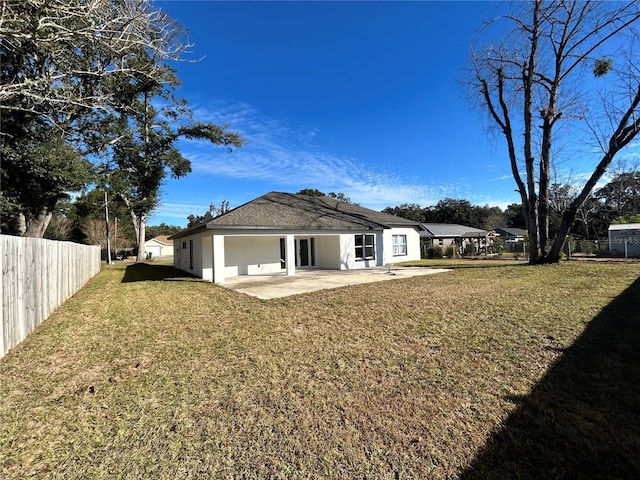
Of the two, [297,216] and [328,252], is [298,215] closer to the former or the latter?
[297,216]

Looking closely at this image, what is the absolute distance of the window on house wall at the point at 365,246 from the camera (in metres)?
17.0

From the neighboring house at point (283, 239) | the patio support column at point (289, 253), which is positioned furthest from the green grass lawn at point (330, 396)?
the patio support column at point (289, 253)

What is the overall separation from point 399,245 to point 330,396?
18877mm

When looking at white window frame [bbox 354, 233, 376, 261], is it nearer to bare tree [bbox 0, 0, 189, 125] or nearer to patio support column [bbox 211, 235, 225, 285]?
patio support column [bbox 211, 235, 225, 285]

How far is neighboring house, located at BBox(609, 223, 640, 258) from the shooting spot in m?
22.4

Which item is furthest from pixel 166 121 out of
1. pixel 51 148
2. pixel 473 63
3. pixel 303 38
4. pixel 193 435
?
pixel 193 435

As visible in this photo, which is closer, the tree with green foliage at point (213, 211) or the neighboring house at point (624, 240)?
the neighboring house at point (624, 240)

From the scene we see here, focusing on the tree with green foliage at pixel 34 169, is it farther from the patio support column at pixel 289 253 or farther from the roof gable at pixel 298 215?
the patio support column at pixel 289 253

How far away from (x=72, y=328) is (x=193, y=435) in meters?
4.78

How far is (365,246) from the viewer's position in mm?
17281

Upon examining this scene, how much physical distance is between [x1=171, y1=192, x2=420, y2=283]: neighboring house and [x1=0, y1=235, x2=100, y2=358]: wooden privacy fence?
4.86 meters

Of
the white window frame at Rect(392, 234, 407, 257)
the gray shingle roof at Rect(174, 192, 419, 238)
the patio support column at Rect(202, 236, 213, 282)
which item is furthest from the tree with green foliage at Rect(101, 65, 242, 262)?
the white window frame at Rect(392, 234, 407, 257)

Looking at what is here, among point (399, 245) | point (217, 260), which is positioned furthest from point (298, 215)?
point (399, 245)

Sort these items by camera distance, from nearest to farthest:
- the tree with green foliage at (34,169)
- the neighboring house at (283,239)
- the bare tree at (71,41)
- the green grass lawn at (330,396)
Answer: the green grass lawn at (330,396), the bare tree at (71,41), the neighboring house at (283,239), the tree with green foliage at (34,169)
